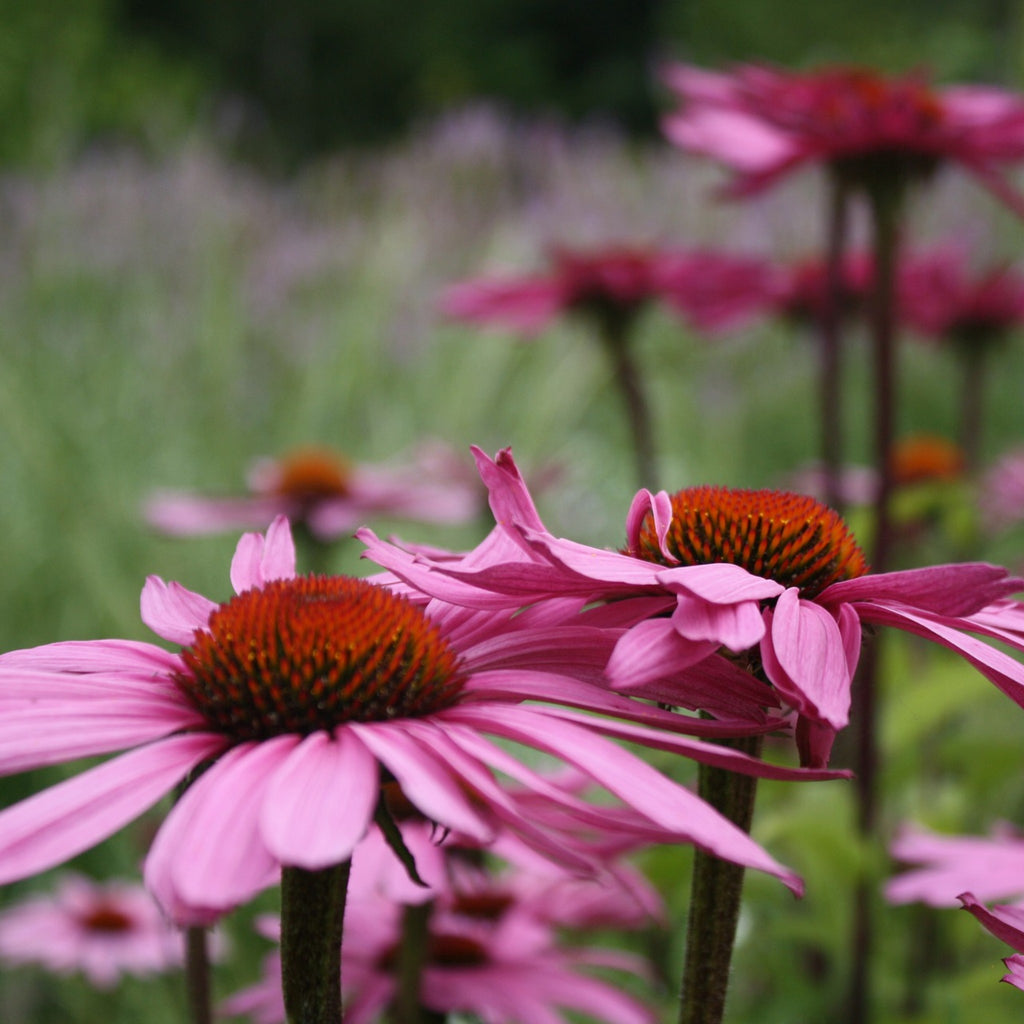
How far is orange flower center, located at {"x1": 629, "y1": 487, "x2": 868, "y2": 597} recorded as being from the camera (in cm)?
52

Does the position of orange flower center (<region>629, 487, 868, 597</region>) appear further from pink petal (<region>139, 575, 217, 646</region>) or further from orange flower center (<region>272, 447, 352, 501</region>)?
orange flower center (<region>272, 447, 352, 501</region>)

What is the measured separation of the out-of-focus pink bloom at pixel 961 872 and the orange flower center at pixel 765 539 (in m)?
0.15

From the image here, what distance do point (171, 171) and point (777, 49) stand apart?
10.2m

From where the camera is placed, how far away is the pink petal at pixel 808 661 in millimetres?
389

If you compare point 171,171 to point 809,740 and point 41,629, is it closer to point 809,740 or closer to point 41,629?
point 41,629

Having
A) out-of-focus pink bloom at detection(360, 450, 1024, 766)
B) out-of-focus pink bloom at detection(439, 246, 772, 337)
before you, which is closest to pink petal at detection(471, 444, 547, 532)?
out-of-focus pink bloom at detection(360, 450, 1024, 766)

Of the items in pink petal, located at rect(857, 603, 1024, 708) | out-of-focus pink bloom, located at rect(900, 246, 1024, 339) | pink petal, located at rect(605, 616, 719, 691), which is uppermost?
out-of-focus pink bloom, located at rect(900, 246, 1024, 339)

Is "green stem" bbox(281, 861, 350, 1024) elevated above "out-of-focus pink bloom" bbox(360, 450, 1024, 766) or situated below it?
below

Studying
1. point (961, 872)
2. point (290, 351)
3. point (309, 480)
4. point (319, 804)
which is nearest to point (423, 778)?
point (319, 804)

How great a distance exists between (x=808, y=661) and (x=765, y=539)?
0.13 meters

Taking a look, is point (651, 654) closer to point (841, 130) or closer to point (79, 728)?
point (79, 728)

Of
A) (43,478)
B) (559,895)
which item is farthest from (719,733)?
(43,478)

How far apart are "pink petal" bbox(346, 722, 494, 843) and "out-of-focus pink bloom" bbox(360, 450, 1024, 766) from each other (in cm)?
6

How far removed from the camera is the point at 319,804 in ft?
1.18
